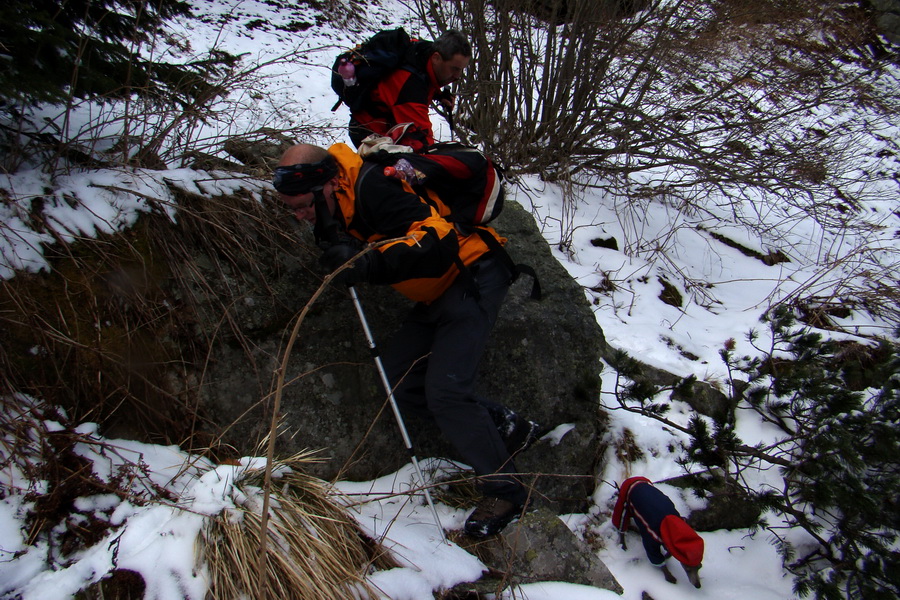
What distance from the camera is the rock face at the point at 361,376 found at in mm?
2762

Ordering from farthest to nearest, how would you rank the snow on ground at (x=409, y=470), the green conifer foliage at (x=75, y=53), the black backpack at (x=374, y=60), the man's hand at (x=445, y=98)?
the man's hand at (x=445, y=98) → the black backpack at (x=374, y=60) → the green conifer foliage at (x=75, y=53) → the snow on ground at (x=409, y=470)

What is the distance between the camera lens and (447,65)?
137 inches

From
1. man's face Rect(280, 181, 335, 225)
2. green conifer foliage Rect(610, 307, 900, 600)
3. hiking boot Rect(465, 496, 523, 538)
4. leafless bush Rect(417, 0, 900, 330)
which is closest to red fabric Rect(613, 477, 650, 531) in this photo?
green conifer foliage Rect(610, 307, 900, 600)

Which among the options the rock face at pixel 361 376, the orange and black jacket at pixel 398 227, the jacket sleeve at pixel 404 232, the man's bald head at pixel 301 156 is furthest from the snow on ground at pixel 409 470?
the jacket sleeve at pixel 404 232

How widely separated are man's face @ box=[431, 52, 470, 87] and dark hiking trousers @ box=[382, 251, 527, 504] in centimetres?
152

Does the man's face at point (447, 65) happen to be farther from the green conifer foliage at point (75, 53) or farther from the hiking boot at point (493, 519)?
the hiking boot at point (493, 519)

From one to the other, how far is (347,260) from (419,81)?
165 cm

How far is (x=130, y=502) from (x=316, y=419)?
3.28 ft

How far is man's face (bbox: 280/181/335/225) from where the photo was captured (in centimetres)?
255

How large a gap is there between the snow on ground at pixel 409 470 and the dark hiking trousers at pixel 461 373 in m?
0.43

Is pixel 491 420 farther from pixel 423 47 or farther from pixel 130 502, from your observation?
pixel 423 47

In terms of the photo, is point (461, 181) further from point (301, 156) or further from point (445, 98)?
point (445, 98)

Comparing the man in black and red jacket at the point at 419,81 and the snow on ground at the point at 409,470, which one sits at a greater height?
the man in black and red jacket at the point at 419,81

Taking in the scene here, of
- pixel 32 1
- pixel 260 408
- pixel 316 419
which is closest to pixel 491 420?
pixel 316 419
